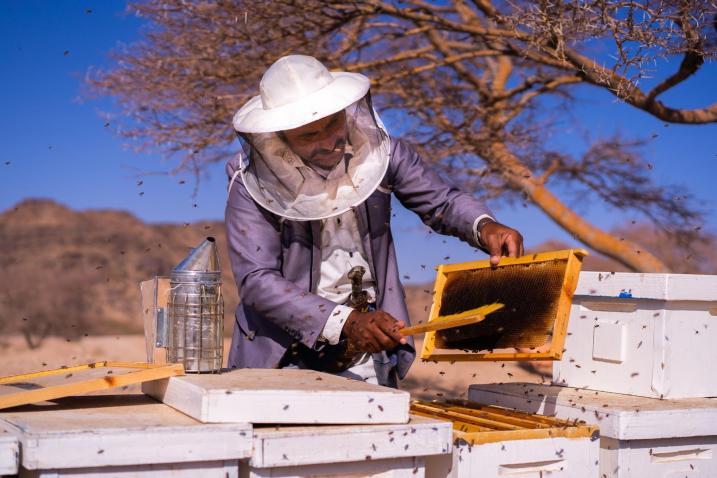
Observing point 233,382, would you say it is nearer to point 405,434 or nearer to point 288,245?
point 405,434

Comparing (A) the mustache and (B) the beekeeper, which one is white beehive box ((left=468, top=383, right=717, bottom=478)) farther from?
(A) the mustache

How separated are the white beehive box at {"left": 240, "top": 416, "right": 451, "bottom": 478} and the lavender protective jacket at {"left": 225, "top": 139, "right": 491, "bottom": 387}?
0.67 meters

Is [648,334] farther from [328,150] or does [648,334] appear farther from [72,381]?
[72,381]

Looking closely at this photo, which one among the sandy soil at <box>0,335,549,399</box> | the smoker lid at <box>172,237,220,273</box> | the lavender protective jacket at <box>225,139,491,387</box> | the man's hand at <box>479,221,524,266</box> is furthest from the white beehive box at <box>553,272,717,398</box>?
the sandy soil at <box>0,335,549,399</box>

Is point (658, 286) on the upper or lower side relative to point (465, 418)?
upper

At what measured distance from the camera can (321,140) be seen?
9.31 ft

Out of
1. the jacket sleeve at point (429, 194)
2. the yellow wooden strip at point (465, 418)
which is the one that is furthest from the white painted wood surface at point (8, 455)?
the jacket sleeve at point (429, 194)

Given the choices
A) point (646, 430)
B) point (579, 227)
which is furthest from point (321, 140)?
point (579, 227)

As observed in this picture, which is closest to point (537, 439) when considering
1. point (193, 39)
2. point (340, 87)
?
point (340, 87)

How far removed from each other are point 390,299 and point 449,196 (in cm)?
43

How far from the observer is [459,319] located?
2.29 m

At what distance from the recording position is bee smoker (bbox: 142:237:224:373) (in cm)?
240

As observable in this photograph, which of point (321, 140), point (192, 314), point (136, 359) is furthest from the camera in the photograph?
point (136, 359)

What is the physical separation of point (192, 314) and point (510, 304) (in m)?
0.96
